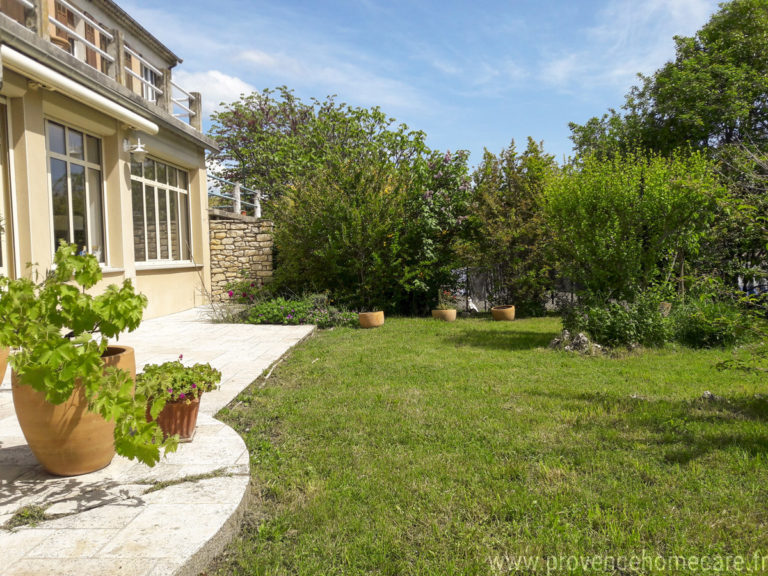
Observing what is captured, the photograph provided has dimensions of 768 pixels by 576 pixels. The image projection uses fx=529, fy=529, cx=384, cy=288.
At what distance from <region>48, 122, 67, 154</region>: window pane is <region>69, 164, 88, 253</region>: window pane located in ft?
1.08

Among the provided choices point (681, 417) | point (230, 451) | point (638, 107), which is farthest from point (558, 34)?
point (638, 107)

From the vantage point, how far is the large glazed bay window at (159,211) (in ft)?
35.9

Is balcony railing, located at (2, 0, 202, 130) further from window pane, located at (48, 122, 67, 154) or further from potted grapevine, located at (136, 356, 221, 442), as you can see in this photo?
potted grapevine, located at (136, 356, 221, 442)

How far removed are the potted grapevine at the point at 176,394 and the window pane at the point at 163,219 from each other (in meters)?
9.29

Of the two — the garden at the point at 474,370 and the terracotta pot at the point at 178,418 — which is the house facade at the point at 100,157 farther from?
the terracotta pot at the point at 178,418

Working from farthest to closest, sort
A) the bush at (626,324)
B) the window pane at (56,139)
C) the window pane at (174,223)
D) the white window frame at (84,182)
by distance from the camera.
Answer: the window pane at (174,223) → the window pane at (56,139) → the white window frame at (84,182) → the bush at (626,324)

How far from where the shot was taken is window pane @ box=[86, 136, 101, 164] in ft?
31.0

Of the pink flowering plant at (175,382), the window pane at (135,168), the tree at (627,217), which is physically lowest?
the pink flowering plant at (175,382)

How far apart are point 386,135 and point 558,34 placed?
4.56 m

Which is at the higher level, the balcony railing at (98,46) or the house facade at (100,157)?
the balcony railing at (98,46)

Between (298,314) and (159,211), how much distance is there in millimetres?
4406

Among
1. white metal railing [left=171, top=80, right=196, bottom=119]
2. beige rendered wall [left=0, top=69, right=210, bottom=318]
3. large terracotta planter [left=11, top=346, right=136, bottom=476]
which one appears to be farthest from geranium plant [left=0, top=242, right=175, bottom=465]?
white metal railing [left=171, top=80, right=196, bottom=119]

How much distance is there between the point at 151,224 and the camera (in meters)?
11.5

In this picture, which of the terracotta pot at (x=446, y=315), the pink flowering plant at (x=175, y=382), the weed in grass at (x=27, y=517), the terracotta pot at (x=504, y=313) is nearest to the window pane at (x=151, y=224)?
the terracotta pot at (x=446, y=315)
